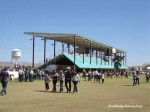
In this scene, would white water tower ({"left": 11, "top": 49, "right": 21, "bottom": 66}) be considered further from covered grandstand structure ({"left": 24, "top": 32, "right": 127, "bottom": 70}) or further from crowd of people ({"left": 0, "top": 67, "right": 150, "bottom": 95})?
crowd of people ({"left": 0, "top": 67, "right": 150, "bottom": 95})

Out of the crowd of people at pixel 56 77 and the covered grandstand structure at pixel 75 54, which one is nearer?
the crowd of people at pixel 56 77

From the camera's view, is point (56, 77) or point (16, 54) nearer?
point (56, 77)

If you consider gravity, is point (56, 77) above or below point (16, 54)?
below

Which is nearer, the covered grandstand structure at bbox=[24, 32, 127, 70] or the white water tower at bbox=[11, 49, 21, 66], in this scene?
the covered grandstand structure at bbox=[24, 32, 127, 70]

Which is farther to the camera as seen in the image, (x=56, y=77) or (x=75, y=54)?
(x=75, y=54)

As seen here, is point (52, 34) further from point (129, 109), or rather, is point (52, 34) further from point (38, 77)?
point (129, 109)

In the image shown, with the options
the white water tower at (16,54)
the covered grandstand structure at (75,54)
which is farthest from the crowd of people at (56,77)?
the white water tower at (16,54)

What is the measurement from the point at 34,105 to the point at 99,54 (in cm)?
7450

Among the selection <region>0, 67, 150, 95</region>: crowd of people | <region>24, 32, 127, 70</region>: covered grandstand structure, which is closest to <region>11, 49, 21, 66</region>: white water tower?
<region>24, 32, 127, 70</region>: covered grandstand structure

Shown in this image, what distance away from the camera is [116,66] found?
3570 inches

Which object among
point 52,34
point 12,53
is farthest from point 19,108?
point 12,53

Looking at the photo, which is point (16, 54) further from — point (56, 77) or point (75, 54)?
point (56, 77)

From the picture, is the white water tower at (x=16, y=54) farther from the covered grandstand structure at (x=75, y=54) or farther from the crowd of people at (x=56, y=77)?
the crowd of people at (x=56, y=77)

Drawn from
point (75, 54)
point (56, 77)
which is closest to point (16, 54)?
point (75, 54)
